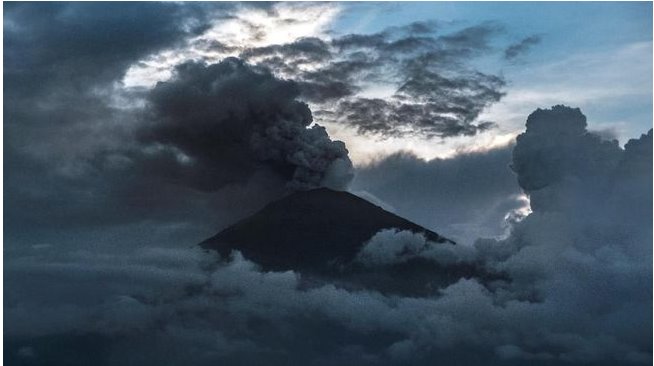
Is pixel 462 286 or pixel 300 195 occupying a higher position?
pixel 300 195

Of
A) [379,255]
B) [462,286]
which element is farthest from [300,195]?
[462,286]

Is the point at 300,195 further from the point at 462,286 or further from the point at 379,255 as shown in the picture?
the point at 462,286
